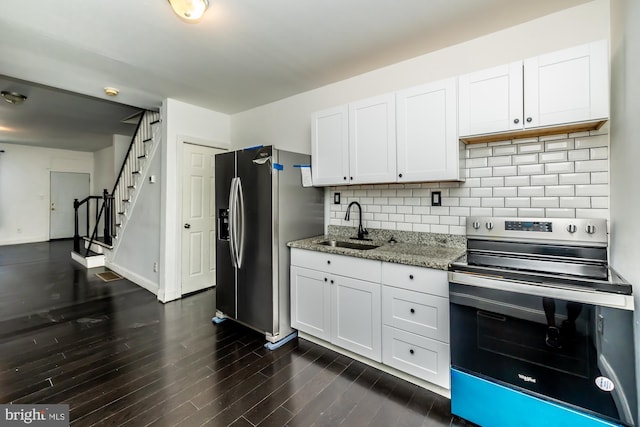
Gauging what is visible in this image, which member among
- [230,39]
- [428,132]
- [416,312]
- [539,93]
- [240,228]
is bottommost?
[416,312]

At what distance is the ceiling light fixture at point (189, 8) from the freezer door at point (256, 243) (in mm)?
1033

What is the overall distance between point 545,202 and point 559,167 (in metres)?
0.24

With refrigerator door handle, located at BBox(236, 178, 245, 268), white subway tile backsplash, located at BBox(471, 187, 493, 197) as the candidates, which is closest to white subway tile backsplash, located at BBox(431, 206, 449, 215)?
white subway tile backsplash, located at BBox(471, 187, 493, 197)

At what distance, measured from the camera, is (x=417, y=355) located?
6.24ft

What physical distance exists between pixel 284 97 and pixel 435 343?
120 inches

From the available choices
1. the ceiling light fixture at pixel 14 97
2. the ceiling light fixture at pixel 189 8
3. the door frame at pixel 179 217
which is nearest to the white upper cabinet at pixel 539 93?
the ceiling light fixture at pixel 189 8

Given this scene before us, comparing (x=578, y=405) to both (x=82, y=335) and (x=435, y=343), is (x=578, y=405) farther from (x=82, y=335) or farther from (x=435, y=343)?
(x=82, y=335)

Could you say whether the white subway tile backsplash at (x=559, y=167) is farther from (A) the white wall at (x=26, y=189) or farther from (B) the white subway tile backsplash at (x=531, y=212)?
(A) the white wall at (x=26, y=189)

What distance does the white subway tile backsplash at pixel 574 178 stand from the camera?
1817mm

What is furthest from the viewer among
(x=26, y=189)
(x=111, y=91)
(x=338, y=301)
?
(x=26, y=189)

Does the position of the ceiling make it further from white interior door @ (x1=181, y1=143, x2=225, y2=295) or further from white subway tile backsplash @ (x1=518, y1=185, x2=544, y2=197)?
white subway tile backsplash @ (x1=518, y1=185, x2=544, y2=197)

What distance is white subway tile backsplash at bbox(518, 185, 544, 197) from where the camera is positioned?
1.96 m

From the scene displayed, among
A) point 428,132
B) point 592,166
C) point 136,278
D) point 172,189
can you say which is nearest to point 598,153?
point 592,166

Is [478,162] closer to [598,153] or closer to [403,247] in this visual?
[598,153]
